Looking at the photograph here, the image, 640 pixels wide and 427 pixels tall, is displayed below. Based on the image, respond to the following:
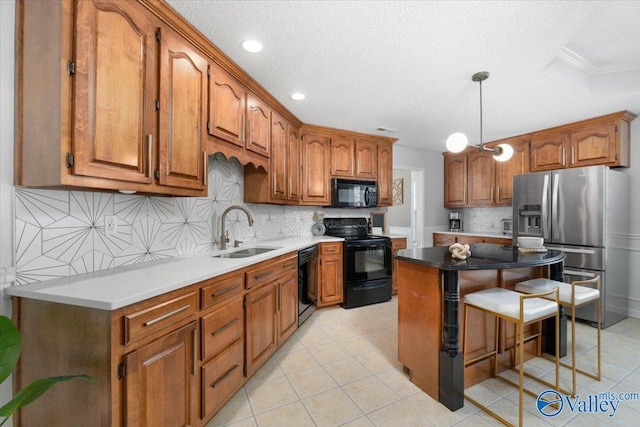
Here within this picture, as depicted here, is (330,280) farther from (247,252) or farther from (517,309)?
(517,309)

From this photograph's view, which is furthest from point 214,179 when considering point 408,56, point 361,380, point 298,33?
point 361,380

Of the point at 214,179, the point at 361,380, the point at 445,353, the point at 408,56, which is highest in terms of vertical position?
the point at 408,56

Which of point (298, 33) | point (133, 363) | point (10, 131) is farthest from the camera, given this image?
point (298, 33)

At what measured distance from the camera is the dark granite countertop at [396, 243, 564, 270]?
5.35 ft

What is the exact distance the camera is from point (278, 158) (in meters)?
3.02

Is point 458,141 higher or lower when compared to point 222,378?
higher

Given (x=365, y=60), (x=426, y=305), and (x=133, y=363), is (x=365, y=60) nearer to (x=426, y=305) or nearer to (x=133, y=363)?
(x=426, y=305)

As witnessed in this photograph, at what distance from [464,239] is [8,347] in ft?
15.8

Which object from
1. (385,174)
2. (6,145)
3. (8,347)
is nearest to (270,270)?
A: (8,347)

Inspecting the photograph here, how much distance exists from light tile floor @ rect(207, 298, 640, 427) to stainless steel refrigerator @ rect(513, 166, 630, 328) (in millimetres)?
565

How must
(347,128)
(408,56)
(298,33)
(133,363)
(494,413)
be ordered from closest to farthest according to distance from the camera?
(133,363), (494,413), (298,33), (408,56), (347,128)

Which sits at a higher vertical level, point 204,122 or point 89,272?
point 204,122

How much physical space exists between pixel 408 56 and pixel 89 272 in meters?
2.46

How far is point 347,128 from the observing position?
377cm
